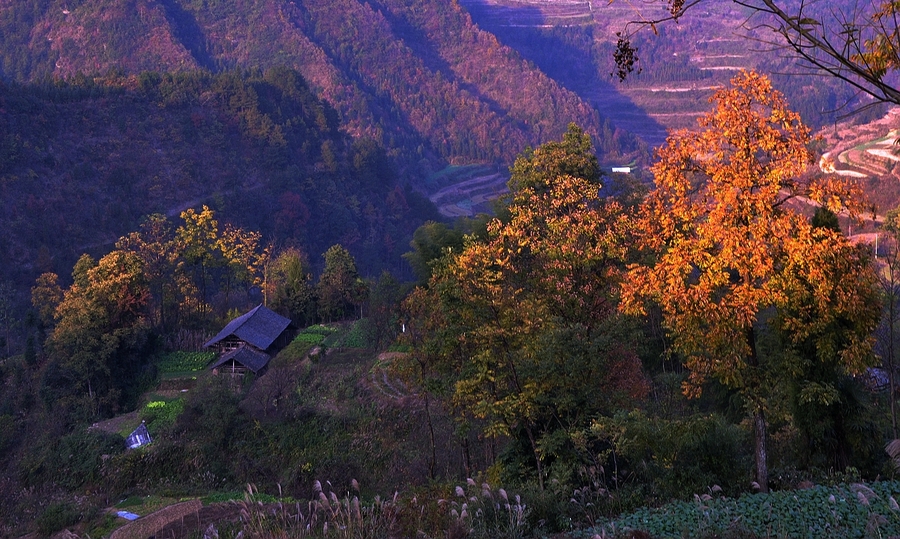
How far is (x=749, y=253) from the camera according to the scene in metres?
7.33

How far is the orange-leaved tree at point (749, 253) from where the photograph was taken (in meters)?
7.27

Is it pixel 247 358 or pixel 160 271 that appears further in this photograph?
pixel 160 271

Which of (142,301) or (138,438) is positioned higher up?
(142,301)

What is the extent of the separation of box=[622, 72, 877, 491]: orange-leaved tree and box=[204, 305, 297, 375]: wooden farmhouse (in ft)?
68.9

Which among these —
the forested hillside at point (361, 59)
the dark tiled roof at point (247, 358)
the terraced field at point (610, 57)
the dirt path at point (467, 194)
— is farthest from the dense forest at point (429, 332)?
the terraced field at point (610, 57)

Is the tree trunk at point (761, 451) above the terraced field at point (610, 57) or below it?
below

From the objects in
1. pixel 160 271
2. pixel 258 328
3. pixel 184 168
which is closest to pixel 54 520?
pixel 258 328

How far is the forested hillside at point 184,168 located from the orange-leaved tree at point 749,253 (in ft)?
138

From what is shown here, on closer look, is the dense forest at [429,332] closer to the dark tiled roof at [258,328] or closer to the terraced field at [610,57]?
the dark tiled roof at [258,328]

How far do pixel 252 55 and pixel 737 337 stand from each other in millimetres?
120920

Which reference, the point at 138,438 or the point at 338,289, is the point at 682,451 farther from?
the point at 338,289

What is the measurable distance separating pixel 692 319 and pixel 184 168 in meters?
55.0

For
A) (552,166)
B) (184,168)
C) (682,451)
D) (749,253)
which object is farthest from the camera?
(184,168)

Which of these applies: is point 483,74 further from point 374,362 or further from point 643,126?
point 374,362
